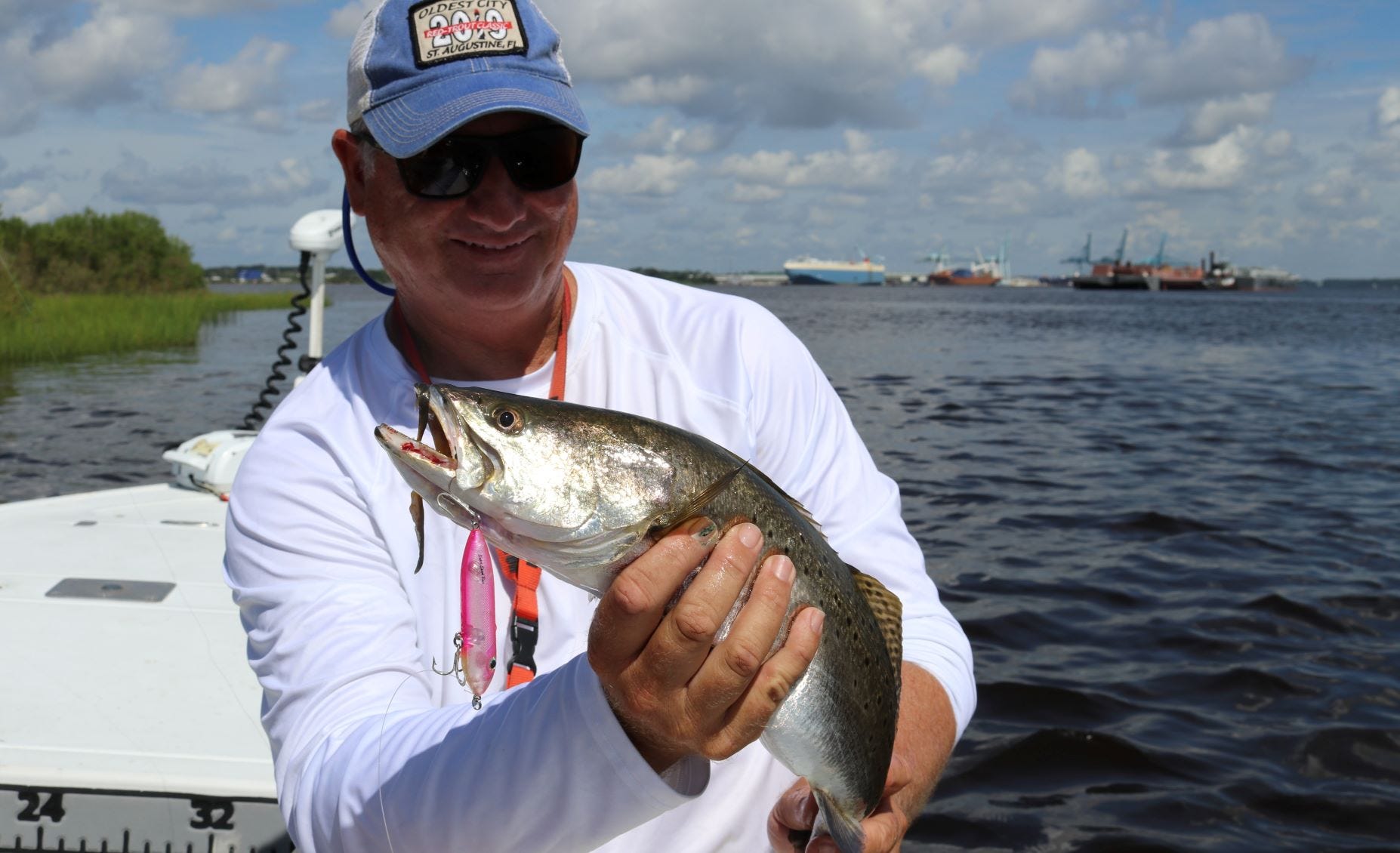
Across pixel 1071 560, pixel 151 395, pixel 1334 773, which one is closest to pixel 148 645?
pixel 1334 773

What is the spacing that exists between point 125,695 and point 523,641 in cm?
200

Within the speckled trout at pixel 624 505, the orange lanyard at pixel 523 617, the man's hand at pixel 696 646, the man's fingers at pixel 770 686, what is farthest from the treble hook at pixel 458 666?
the man's fingers at pixel 770 686

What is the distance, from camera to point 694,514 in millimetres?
1833

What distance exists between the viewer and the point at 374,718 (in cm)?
209

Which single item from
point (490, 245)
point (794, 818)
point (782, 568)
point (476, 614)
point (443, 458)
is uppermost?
point (490, 245)

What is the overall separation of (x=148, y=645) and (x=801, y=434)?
9.19 feet

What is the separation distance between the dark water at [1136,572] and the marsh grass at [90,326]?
1.24m

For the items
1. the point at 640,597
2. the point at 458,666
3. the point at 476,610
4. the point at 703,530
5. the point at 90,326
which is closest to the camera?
the point at 640,597

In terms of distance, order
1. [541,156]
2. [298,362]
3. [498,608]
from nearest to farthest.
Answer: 1. [498,608]
2. [541,156]
3. [298,362]

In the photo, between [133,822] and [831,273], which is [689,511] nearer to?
[133,822]

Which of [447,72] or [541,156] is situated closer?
[447,72]

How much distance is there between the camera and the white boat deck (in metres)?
3.01

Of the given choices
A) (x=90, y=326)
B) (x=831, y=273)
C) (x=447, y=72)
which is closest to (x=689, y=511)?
(x=447, y=72)

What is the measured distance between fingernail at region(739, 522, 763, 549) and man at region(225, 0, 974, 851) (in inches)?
0.6
